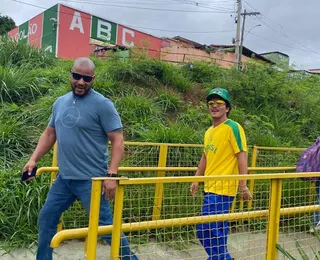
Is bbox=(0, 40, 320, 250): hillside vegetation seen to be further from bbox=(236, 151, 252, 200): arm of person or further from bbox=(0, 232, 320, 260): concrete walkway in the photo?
bbox=(236, 151, 252, 200): arm of person

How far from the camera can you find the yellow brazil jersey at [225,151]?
10.4ft

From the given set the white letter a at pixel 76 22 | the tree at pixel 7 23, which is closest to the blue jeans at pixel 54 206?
the white letter a at pixel 76 22

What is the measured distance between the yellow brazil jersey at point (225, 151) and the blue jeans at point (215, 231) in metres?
0.07

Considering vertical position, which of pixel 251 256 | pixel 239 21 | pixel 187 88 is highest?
pixel 239 21

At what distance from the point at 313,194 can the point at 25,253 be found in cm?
304

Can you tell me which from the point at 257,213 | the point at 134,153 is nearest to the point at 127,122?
the point at 134,153

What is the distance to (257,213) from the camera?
2.77m

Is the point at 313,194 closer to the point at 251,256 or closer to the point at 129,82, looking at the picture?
the point at 251,256

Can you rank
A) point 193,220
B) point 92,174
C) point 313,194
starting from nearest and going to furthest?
1. point 193,220
2. point 92,174
3. point 313,194

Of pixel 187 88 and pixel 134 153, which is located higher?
pixel 187 88

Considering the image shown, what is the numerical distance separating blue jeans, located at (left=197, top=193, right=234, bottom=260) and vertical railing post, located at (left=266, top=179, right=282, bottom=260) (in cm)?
39

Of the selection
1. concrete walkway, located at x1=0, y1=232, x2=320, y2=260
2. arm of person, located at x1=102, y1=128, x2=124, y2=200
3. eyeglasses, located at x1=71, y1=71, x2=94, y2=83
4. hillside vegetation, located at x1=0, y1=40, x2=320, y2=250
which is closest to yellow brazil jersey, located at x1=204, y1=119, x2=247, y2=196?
concrete walkway, located at x1=0, y1=232, x2=320, y2=260

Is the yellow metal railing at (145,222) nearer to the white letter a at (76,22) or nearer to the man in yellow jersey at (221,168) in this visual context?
the man in yellow jersey at (221,168)

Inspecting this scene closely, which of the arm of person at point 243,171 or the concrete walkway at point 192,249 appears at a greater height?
the arm of person at point 243,171
